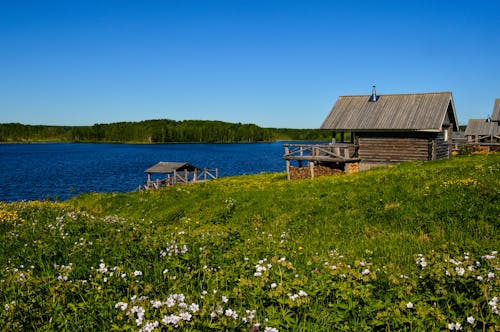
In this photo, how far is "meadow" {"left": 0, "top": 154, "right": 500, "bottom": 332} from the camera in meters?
4.75

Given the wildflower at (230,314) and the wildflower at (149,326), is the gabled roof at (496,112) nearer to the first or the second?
the wildflower at (230,314)

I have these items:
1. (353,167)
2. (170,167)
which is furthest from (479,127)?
(170,167)

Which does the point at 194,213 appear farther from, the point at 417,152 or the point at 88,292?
the point at 417,152

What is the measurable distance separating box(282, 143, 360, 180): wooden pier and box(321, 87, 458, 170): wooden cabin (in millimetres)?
1618

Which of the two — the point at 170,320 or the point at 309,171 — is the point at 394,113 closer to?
the point at 309,171

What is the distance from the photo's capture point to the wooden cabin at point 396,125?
31125 millimetres

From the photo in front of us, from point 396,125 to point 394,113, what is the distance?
1.78 meters

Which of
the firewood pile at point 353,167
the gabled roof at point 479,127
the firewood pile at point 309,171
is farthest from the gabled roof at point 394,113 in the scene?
the gabled roof at point 479,127

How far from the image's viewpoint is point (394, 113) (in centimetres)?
3269

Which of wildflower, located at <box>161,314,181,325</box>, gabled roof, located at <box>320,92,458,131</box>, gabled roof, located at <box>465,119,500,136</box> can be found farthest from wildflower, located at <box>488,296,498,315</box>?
gabled roof, located at <box>465,119,500,136</box>

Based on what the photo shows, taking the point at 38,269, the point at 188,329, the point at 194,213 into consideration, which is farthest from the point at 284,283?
the point at 194,213

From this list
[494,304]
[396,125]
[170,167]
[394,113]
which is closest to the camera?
[494,304]

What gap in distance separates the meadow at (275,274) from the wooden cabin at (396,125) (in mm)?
18652

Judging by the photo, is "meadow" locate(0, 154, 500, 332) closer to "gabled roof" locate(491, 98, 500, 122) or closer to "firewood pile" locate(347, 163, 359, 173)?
"firewood pile" locate(347, 163, 359, 173)
